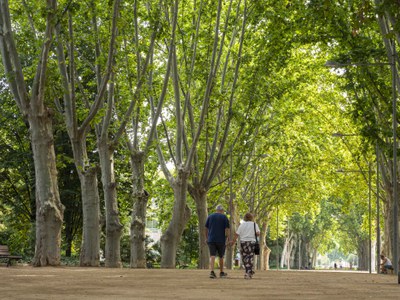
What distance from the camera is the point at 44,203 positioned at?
19594 mm

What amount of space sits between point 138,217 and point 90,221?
394 cm

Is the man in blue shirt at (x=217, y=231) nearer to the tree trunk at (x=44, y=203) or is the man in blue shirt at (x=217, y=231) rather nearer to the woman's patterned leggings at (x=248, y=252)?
the woman's patterned leggings at (x=248, y=252)

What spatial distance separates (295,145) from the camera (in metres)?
41.4

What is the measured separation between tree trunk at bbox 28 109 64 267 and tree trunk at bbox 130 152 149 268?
5735 mm

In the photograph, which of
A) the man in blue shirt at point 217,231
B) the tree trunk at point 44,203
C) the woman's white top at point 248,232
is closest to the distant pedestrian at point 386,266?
the woman's white top at point 248,232

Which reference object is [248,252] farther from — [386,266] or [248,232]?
[386,266]

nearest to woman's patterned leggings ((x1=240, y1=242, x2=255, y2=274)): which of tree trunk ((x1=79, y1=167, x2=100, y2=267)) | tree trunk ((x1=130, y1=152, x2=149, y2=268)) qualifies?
tree trunk ((x1=79, y1=167, x2=100, y2=267))

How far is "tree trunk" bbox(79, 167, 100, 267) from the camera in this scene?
22016 mm

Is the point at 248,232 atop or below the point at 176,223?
below

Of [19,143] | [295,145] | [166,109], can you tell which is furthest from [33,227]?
[295,145]

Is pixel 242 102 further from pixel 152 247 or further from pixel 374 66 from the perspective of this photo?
pixel 152 247

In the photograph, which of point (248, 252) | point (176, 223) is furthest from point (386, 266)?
point (248, 252)

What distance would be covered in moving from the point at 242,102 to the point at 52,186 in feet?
31.0

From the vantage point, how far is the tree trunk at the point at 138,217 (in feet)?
83.4
